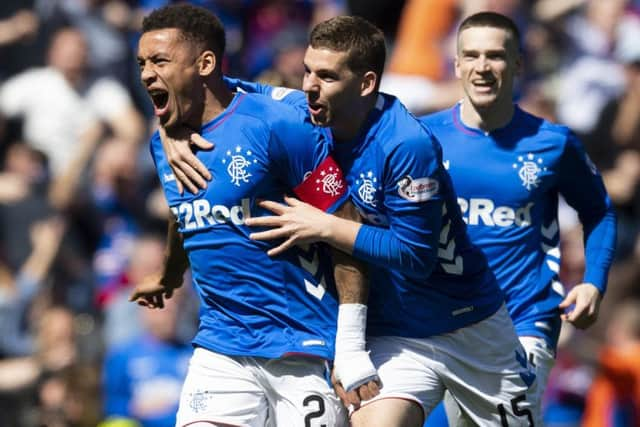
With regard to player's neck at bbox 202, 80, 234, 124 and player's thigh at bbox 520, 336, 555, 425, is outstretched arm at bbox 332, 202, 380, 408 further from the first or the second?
player's thigh at bbox 520, 336, 555, 425

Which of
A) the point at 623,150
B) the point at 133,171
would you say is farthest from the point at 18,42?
the point at 623,150

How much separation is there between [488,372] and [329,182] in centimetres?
116

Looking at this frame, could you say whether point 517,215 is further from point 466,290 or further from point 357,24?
point 357,24

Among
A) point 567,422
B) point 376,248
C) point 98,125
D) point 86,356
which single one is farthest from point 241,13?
point 376,248

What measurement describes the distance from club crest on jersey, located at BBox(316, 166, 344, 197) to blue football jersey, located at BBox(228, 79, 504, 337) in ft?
0.23

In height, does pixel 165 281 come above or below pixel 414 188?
below

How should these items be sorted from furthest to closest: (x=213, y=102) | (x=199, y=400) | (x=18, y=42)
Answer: (x=18, y=42)
(x=213, y=102)
(x=199, y=400)

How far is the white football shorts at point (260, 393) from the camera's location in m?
5.88

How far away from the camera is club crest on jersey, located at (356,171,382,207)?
581 centimetres

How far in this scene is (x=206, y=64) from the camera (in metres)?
6.02

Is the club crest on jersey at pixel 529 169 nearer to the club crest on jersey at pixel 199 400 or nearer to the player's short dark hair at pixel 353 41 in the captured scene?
the player's short dark hair at pixel 353 41

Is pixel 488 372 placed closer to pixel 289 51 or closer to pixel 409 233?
pixel 409 233

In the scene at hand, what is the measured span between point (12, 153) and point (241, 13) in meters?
2.35

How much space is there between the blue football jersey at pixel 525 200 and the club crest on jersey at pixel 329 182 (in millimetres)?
958
